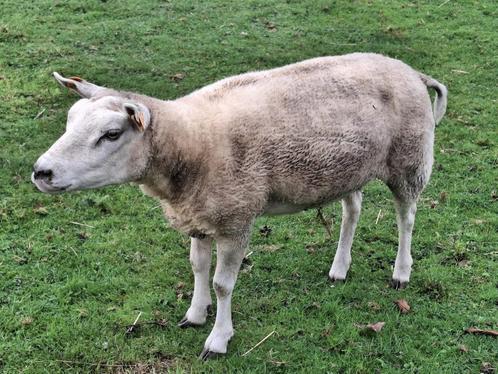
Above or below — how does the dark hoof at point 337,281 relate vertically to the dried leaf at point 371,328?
below

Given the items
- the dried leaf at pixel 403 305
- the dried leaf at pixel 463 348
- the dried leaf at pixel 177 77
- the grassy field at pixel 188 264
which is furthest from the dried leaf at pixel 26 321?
the dried leaf at pixel 177 77

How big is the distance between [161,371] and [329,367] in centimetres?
127

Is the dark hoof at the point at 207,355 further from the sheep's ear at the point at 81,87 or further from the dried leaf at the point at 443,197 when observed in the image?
the dried leaf at the point at 443,197

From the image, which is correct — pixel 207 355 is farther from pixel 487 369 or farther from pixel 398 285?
pixel 487 369

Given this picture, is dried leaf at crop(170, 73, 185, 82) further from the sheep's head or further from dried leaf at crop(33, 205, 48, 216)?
the sheep's head

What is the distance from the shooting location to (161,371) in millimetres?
4523

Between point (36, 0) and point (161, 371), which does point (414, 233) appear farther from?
point (36, 0)

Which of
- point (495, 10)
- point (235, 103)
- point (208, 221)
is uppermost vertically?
point (235, 103)

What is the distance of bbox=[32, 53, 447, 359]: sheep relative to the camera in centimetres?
369

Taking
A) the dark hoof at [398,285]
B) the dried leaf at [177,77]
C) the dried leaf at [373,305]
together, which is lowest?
the dark hoof at [398,285]

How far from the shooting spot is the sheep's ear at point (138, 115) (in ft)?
11.9

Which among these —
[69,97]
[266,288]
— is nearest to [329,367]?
[266,288]

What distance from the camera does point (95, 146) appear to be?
11.9ft

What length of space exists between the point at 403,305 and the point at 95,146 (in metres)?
3.11
